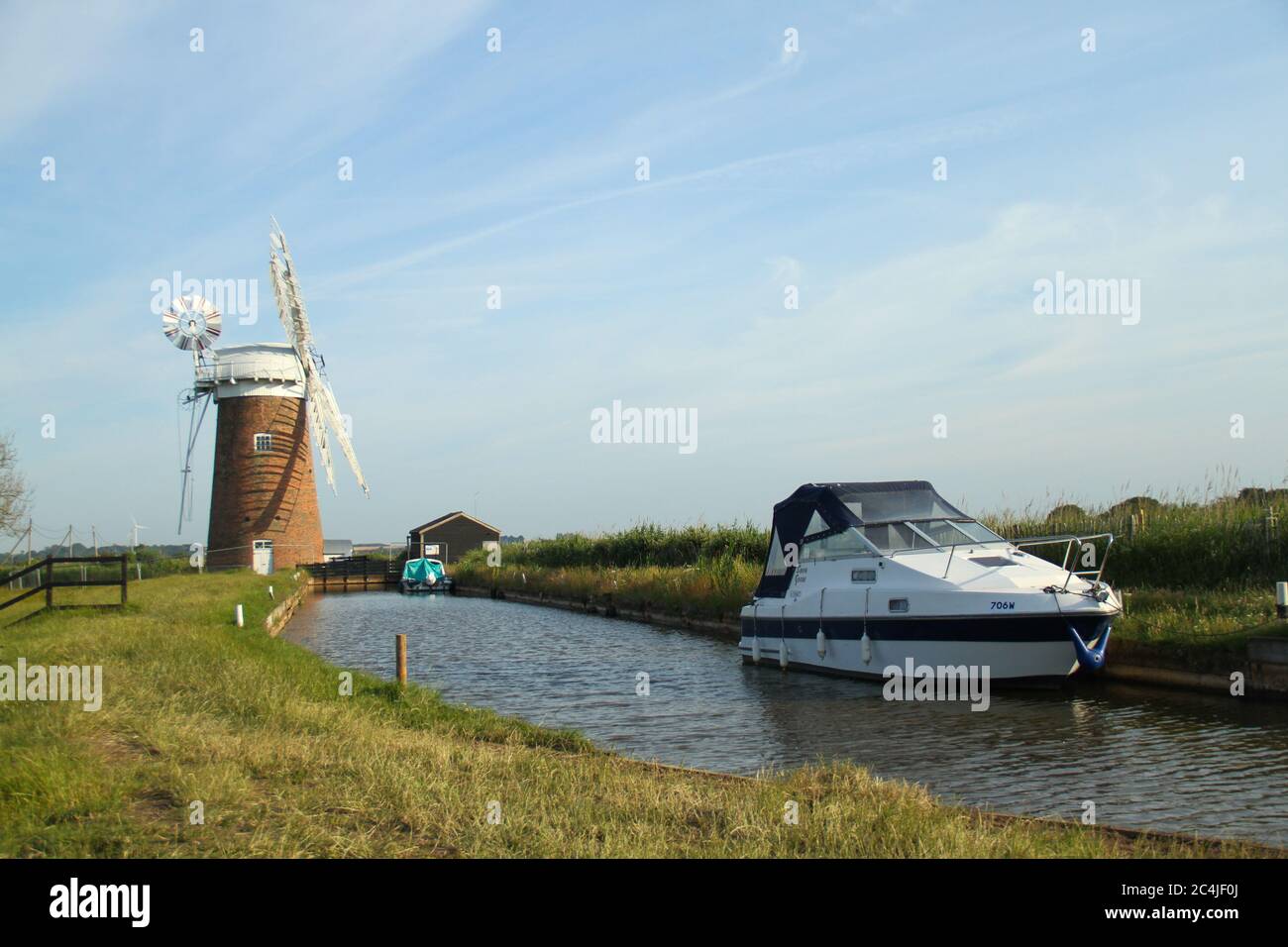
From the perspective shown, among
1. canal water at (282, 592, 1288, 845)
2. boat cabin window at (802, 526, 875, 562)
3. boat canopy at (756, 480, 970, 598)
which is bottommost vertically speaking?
canal water at (282, 592, 1288, 845)

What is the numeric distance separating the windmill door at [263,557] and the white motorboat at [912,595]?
124ft

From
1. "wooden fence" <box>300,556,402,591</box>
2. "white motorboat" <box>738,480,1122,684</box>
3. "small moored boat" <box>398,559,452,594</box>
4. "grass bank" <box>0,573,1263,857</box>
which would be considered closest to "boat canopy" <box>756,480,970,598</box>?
"white motorboat" <box>738,480,1122,684</box>

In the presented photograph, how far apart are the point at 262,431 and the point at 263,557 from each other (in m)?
6.57

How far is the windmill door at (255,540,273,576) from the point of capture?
167 ft

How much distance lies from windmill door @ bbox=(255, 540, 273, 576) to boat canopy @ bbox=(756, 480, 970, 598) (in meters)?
38.8

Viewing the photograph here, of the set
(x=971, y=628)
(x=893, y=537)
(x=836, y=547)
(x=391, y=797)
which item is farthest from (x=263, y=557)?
(x=391, y=797)

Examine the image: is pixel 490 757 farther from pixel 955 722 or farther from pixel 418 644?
pixel 418 644

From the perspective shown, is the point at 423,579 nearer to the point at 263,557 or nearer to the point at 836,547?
the point at 263,557

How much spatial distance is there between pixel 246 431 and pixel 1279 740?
49.5 m

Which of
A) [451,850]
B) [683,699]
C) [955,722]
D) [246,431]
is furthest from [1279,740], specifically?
[246,431]

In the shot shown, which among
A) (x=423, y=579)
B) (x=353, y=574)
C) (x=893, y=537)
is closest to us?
(x=893, y=537)

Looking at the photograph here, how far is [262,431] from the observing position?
51719mm

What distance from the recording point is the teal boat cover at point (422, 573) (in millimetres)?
56375

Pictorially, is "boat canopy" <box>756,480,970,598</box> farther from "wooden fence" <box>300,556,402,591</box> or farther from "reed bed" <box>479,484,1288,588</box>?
"wooden fence" <box>300,556,402,591</box>
